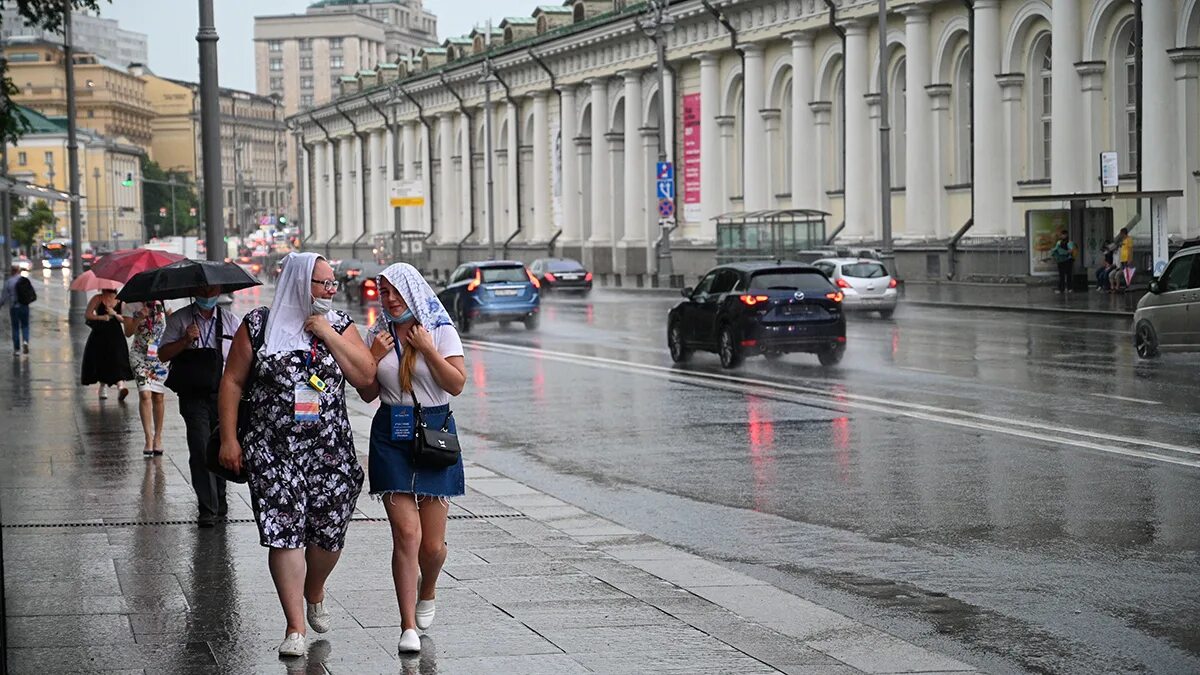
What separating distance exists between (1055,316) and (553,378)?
1524cm

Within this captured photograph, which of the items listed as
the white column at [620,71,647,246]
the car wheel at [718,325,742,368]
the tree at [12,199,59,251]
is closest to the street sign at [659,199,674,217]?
the white column at [620,71,647,246]

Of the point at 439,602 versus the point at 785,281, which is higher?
the point at 785,281

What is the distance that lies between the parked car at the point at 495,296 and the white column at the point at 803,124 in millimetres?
23166

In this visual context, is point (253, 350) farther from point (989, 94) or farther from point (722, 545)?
point (989, 94)

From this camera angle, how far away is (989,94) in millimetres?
50500

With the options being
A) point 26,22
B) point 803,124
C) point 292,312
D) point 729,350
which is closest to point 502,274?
point 729,350

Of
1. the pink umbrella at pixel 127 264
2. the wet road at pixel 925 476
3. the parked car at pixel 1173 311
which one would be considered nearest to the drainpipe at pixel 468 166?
the wet road at pixel 925 476

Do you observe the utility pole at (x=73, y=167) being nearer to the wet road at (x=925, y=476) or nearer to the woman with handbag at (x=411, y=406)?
the wet road at (x=925, y=476)

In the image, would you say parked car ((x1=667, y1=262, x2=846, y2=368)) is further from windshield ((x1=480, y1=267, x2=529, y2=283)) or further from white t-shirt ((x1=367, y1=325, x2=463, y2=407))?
white t-shirt ((x1=367, y1=325, x2=463, y2=407))

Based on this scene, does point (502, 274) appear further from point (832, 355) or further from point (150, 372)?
point (150, 372)

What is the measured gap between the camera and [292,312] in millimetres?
7906

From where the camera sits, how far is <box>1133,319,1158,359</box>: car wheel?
2475 centimetres

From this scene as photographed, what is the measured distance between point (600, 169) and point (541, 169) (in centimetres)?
795

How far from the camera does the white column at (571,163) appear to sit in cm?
8119
